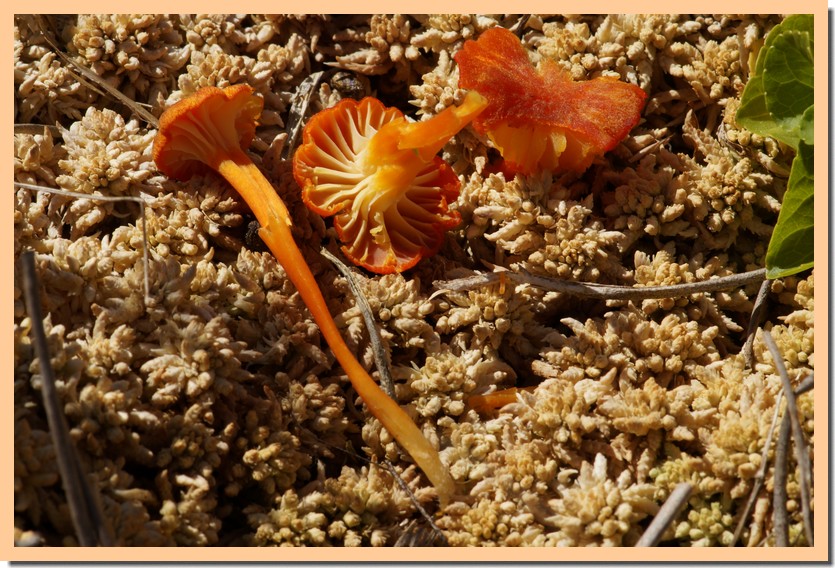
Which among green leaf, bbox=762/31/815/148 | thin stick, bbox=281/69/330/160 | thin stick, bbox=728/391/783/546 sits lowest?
thin stick, bbox=728/391/783/546

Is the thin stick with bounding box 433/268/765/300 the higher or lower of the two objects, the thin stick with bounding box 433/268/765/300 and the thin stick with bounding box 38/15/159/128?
the lower

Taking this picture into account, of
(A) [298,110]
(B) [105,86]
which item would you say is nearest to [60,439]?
(B) [105,86]

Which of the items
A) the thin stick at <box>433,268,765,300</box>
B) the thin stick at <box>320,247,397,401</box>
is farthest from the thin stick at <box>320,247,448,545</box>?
the thin stick at <box>433,268,765,300</box>

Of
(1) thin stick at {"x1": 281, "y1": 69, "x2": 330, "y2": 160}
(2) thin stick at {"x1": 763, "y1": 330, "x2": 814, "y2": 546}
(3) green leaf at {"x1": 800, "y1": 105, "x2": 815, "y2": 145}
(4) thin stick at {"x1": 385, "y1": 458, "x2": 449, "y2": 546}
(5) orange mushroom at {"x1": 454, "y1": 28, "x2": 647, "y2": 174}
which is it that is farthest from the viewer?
(1) thin stick at {"x1": 281, "y1": 69, "x2": 330, "y2": 160}

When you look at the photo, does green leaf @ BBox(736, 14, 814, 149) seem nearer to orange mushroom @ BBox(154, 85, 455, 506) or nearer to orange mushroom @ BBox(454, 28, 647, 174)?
orange mushroom @ BBox(454, 28, 647, 174)

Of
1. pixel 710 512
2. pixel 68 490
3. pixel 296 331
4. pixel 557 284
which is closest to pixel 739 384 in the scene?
pixel 710 512

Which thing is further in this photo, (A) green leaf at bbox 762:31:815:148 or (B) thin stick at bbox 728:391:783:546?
(A) green leaf at bbox 762:31:815:148

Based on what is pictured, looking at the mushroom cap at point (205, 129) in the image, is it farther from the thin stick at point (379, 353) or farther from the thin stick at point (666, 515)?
the thin stick at point (666, 515)

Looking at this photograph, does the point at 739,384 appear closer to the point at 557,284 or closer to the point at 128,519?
the point at 557,284

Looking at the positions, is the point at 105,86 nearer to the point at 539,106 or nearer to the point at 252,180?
the point at 252,180
